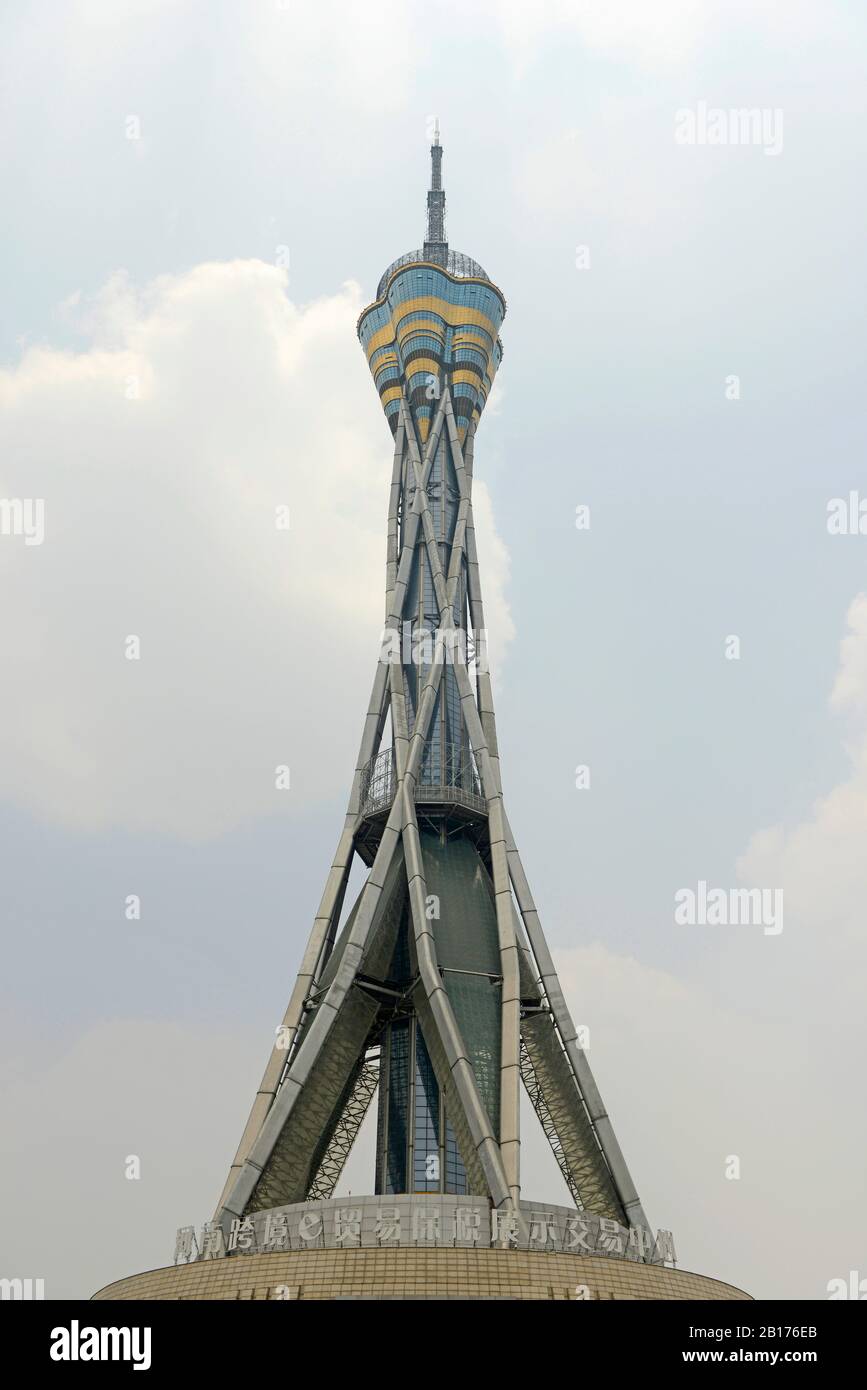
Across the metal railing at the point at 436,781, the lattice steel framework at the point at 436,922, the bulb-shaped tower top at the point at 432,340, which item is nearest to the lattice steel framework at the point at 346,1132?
the lattice steel framework at the point at 436,922

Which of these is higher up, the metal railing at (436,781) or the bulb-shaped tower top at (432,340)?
the bulb-shaped tower top at (432,340)

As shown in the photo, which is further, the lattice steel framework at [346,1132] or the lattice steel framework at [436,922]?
the lattice steel framework at [346,1132]

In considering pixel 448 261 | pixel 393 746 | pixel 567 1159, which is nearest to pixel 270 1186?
pixel 567 1159

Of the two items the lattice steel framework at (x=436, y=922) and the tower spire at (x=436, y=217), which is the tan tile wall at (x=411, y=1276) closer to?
the lattice steel framework at (x=436, y=922)

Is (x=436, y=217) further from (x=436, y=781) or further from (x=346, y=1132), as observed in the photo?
(x=346, y=1132)

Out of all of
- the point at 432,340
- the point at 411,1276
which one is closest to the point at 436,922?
the point at 411,1276

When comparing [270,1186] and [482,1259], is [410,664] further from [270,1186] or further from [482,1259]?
[482,1259]

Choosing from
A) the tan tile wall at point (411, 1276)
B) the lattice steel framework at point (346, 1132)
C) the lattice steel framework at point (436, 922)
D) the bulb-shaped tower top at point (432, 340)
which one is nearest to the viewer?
the tan tile wall at point (411, 1276)
